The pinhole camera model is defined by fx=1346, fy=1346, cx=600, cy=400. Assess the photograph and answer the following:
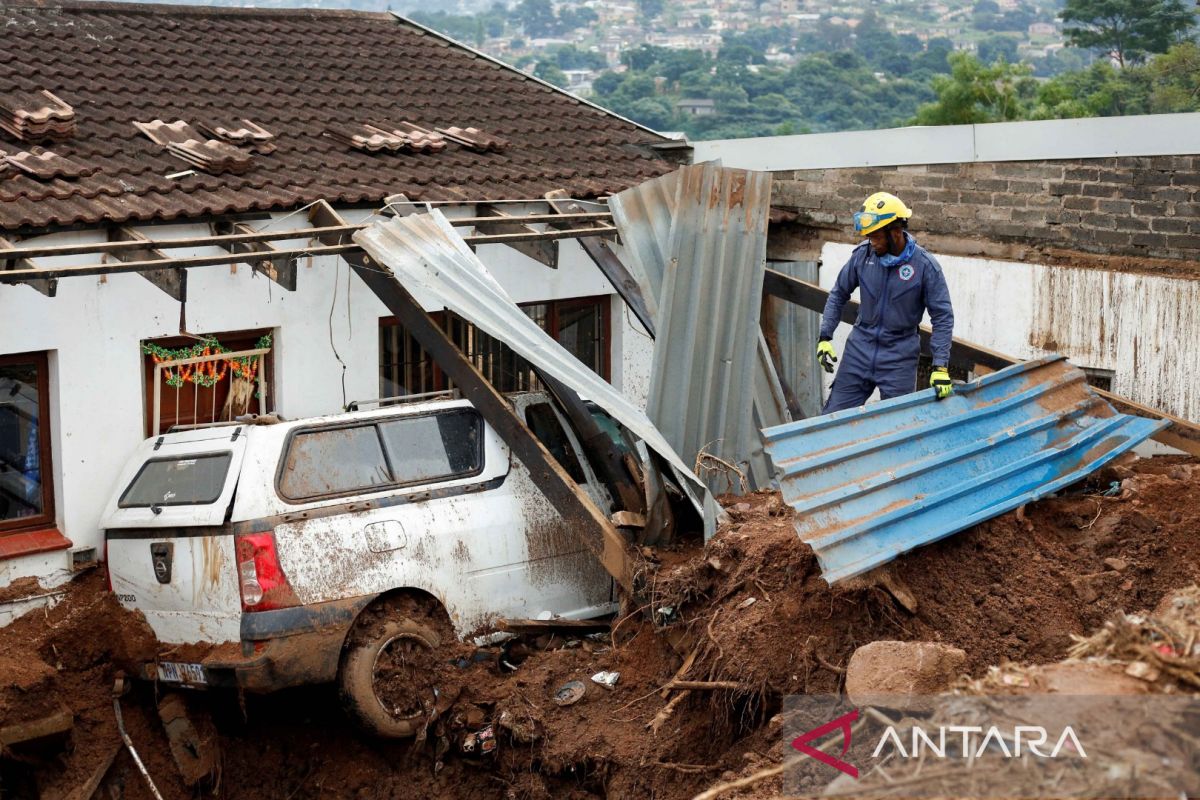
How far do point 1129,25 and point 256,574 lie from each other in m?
40.7

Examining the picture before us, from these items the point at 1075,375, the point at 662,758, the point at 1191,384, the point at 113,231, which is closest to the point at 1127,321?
the point at 1191,384

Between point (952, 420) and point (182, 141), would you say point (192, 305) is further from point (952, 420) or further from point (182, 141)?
point (952, 420)

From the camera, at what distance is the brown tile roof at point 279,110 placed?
925 centimetres

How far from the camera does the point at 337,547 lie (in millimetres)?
7293

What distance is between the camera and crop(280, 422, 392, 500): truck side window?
7.40 meters

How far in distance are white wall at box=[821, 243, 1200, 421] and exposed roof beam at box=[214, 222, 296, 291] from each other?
523cm

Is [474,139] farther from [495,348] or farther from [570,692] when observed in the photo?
[570,692]

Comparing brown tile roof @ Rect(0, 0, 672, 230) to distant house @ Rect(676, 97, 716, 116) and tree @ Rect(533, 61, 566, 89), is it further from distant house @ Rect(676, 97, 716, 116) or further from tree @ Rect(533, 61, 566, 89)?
tree @ Rect(533, 61, 566, 89)

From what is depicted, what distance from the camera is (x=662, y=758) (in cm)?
656

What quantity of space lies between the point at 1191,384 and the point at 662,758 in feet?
15.8

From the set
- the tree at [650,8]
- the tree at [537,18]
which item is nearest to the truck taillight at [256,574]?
the tree at [537,18]

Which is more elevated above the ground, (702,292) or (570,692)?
(702,292)

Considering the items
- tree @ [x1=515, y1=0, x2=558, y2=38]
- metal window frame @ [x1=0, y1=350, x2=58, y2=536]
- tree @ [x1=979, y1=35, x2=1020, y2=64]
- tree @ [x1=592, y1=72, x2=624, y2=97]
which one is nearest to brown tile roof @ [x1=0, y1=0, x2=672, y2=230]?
metal window frame @ [x1=0, y1=350, x2=58, y2=536]

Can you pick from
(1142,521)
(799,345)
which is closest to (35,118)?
(799,345)
